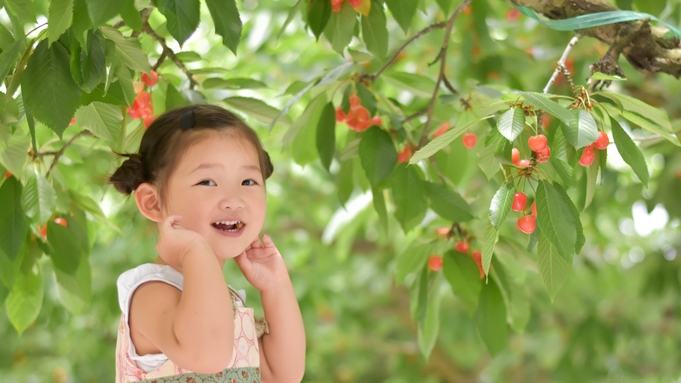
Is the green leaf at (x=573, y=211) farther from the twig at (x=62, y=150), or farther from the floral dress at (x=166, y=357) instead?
the twig at (x=62, y=150)

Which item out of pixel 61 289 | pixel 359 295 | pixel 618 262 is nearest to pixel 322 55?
pixel 61 289

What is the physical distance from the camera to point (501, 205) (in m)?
1.02

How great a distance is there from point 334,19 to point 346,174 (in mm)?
368

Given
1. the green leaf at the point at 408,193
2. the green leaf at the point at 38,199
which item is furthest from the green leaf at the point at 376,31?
the green leaf at the point at 38,199

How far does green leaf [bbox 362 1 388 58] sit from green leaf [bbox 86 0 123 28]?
66 cm

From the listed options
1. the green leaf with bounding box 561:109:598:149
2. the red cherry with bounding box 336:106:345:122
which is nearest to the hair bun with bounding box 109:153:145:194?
the red cherry with bounding box 336:106:345:122

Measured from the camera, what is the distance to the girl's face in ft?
3.83

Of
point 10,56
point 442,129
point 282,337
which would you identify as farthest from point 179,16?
point 442,129

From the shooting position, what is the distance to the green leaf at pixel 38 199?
1.32 metres

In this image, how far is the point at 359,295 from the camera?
17.7 feet

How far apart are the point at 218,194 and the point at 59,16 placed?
0.34 metres


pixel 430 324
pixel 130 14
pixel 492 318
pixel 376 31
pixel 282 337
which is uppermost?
pixel 130 14

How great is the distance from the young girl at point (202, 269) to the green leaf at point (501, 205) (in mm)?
374

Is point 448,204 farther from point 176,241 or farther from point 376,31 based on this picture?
point 176,241
